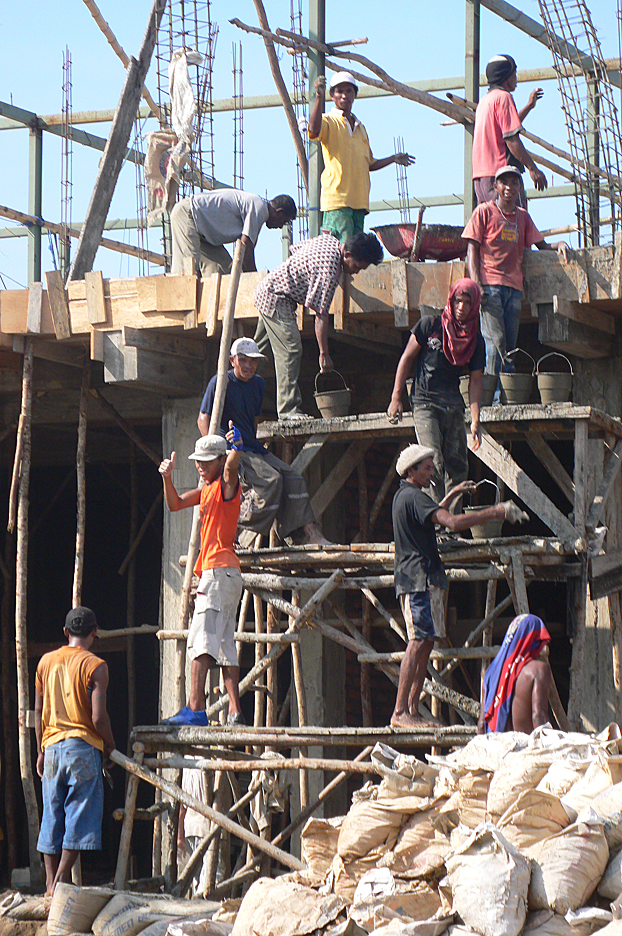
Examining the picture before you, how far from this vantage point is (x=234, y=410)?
930 cm

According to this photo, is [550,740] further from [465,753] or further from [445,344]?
[445,344]

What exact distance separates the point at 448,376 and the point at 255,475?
1.48m

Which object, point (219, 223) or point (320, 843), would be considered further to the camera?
point (219, 223)

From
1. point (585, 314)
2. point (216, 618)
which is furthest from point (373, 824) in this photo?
point (585, 314)

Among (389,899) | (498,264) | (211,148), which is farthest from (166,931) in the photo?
(211,148)

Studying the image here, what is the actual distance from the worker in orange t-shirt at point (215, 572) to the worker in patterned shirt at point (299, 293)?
1124 mm

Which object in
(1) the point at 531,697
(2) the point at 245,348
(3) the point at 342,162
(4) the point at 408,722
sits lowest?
(4) the point at 408,722

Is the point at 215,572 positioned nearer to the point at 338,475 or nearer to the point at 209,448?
the point at 209,448

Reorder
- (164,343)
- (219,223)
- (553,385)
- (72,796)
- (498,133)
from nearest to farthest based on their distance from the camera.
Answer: (72,796) → (553,385) → (498,133) → (219,223) → (164,343)

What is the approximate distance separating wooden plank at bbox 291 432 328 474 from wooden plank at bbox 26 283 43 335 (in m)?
2.62

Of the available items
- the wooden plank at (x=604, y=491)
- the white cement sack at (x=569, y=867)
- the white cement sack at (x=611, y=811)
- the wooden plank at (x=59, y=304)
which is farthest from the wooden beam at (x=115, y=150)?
the white cement sack at (x=569, y=867)

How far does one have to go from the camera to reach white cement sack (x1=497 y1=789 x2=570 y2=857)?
591 centimetres

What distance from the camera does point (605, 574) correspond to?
28.9 ft

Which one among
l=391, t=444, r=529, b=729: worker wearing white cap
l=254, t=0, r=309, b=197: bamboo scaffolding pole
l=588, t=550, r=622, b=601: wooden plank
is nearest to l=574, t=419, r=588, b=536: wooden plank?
l=588, t=550, r=622, b=601: wooden plank
